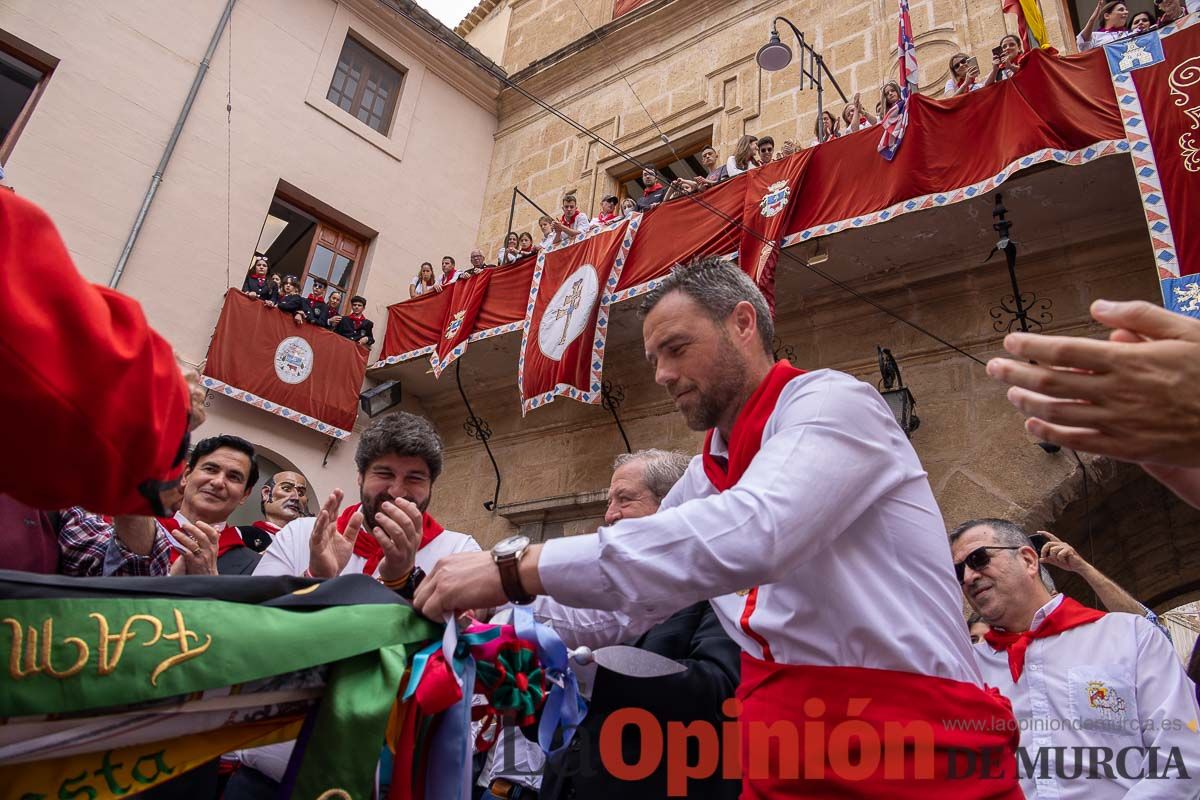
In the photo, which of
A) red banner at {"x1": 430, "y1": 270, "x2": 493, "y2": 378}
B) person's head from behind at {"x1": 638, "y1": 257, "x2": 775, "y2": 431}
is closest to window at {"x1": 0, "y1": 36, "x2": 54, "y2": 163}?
red banner at {"x1": 430, "y1": 270, "x2": 493, "y2": 378}

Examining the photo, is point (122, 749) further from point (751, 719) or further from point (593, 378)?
point (593, 378)

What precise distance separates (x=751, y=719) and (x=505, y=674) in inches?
21.5

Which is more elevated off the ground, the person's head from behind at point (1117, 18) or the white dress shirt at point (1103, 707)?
the person's head from behind at point (1117, 18)

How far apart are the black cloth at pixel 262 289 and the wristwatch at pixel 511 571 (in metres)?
9.26

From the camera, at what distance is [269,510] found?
5184mm

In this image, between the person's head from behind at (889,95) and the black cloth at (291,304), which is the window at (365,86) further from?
the person's head from behind at (889,95)

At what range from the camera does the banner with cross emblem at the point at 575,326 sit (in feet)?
25.1

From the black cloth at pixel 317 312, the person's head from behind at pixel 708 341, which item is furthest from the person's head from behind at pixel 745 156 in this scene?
the person's head from behind at pixel 708 341

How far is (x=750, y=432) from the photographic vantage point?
6.33 ft

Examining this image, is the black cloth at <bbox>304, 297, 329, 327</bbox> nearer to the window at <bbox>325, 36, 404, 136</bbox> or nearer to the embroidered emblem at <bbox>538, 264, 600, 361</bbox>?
the embroidered emblem at <bbox>538, 264, 600, 361</bbox>

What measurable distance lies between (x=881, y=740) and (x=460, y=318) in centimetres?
810

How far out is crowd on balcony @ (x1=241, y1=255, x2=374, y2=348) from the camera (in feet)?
32.6

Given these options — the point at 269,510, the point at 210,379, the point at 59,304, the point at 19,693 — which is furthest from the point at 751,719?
the point at 210,379

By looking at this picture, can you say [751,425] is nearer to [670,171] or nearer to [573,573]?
[573,573]
